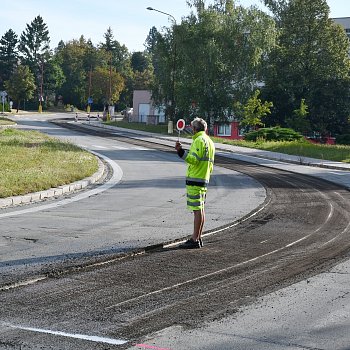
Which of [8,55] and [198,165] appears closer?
[198,165]

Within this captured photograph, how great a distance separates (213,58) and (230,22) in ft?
14.2

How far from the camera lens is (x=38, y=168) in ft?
61.3

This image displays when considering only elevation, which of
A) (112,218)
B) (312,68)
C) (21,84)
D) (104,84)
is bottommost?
(112,218)

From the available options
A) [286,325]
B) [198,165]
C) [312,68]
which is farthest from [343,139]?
[286,325]

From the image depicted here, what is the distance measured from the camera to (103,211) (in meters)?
13.0

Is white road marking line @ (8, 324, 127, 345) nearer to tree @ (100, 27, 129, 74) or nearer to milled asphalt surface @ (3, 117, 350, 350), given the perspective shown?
milled asphalt surface @ (3, 117, 350, 350)

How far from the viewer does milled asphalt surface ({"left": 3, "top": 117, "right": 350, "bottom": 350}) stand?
5344 millimetres

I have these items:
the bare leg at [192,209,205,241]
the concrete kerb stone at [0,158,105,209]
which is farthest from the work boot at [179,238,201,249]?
the concrete kerb stone at [0,158,105,209]

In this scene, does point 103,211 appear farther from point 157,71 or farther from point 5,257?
point 157,71

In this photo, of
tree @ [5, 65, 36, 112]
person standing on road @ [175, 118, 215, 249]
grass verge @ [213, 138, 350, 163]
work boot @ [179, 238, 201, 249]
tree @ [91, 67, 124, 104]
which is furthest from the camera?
tree @ [91, 67, 124, 104]

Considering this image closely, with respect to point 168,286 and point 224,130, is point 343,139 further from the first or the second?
point 168,286

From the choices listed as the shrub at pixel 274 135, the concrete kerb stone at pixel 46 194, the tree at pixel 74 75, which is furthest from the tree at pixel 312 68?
the tree at pixel 74 75

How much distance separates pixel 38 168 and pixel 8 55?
11142cm

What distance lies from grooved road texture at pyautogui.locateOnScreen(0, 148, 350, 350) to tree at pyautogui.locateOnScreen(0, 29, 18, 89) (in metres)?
118
